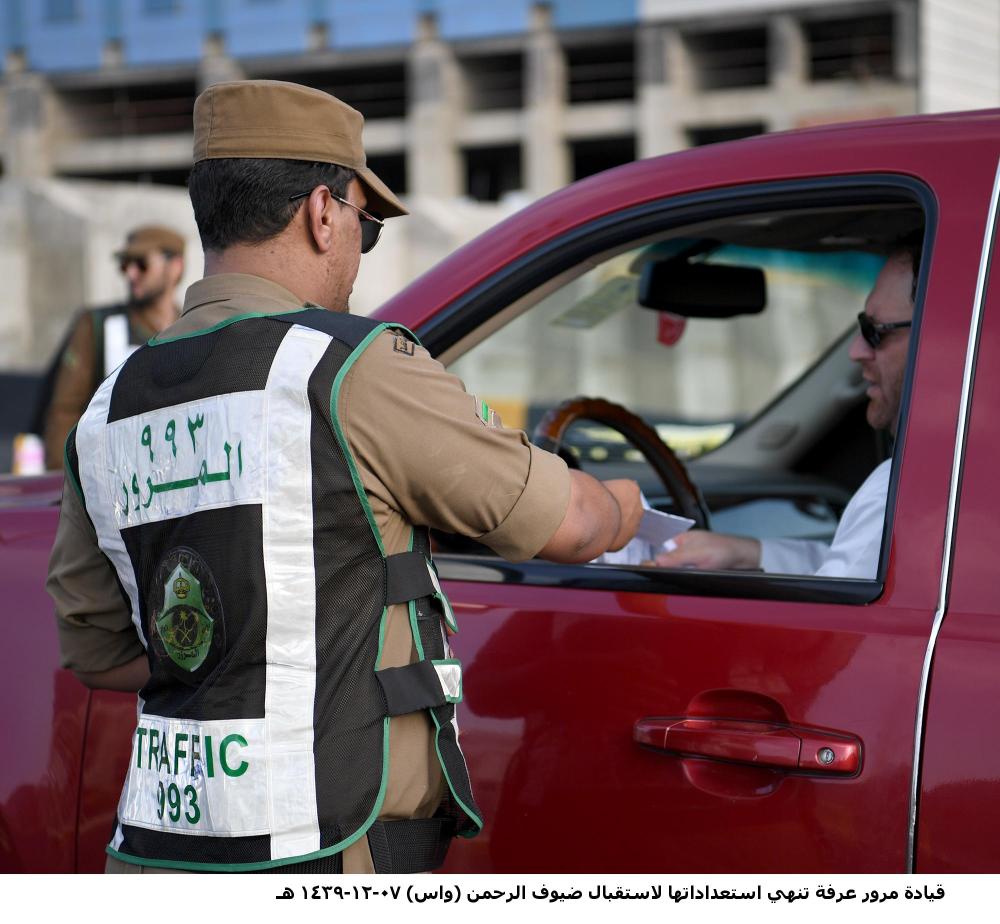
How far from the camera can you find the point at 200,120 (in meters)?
1.67

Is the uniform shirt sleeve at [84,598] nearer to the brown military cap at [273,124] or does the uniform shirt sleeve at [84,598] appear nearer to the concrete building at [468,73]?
the brown military cap at [273,124]

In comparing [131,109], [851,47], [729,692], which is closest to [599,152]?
[851,47]

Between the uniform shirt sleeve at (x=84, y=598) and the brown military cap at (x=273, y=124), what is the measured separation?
489mm

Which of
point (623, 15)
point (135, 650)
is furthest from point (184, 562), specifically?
point (623, 15)

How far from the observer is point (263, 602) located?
1.49 metres

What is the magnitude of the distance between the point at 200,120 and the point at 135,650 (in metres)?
0.72

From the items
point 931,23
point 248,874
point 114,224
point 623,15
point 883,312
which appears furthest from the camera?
point 623,15

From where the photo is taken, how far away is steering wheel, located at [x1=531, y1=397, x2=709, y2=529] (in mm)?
2293

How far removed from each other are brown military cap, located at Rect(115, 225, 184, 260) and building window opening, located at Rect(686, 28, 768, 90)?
1086 inches

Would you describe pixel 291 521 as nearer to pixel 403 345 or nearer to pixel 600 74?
pixel 403 345

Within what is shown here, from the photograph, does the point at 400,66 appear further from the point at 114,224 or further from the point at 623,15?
the point at 114,224

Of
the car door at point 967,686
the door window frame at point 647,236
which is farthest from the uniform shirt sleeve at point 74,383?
the car door at point 967,686

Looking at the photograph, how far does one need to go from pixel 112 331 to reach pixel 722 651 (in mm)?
4335

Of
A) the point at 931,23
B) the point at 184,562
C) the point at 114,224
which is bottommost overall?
the point at 184,562
